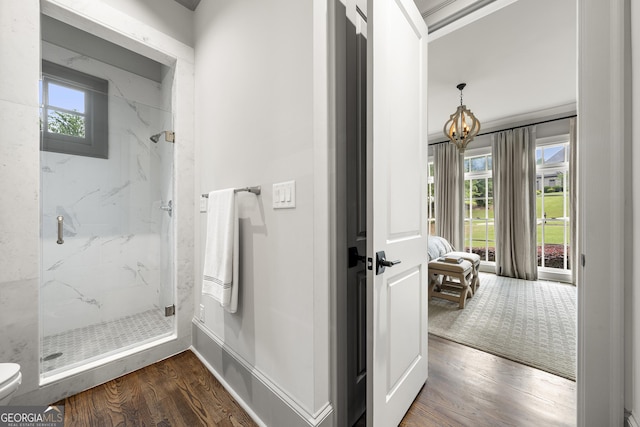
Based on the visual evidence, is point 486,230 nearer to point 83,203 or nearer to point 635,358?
point 635,358

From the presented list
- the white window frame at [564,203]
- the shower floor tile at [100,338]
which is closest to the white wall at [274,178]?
the shower floor tile at [100,338]

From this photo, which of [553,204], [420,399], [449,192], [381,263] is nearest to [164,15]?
[381,263]

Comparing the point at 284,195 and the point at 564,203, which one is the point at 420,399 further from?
the point at 564,203

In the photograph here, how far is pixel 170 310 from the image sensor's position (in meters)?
2.00

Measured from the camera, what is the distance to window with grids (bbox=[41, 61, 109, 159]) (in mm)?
1594

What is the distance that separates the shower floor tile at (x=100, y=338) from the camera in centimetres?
153

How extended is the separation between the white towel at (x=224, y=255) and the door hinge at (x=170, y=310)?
693 millimetres

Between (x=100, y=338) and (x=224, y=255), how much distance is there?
1305mm

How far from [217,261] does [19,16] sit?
1.65m

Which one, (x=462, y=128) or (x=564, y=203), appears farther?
(x=564, y=203)

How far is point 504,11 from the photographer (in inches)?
81.6

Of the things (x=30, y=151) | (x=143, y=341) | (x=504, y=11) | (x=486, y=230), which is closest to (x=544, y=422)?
(x=143, y=341)

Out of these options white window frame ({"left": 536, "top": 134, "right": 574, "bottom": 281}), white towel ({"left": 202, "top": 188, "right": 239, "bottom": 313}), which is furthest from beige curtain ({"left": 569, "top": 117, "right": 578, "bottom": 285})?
white towel ({"left": 202, "top": 188, "right": 239, "bottom": 313})

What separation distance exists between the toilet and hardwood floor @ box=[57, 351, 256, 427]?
0.50 meters
